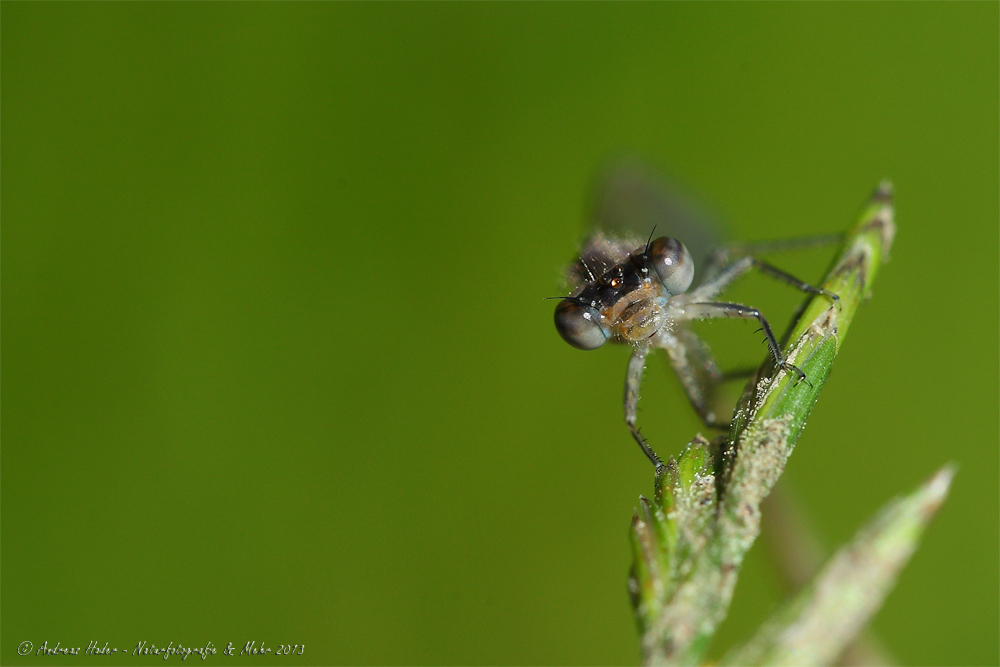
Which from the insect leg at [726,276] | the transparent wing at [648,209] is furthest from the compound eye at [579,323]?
the transparent wing at [648,209]

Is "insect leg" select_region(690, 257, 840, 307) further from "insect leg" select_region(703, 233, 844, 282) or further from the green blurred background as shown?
the green blurred background

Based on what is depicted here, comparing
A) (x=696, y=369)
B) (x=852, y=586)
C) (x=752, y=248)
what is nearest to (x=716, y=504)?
(x=852, y=586)

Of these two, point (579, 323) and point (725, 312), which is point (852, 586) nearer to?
point (579, 323)

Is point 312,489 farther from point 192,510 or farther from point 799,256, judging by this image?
point 799,256

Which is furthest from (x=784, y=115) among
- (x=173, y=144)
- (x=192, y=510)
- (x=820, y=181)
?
(x=192, y=510)

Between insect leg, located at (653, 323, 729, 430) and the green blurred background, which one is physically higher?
the green blurred background

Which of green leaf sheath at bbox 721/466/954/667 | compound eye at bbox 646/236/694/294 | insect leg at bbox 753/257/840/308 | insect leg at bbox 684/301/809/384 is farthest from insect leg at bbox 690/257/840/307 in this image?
green leaf sheath at bbox 721/466/954/667

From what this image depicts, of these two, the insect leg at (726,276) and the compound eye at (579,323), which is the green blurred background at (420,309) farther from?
the compound eye at (579,323)
